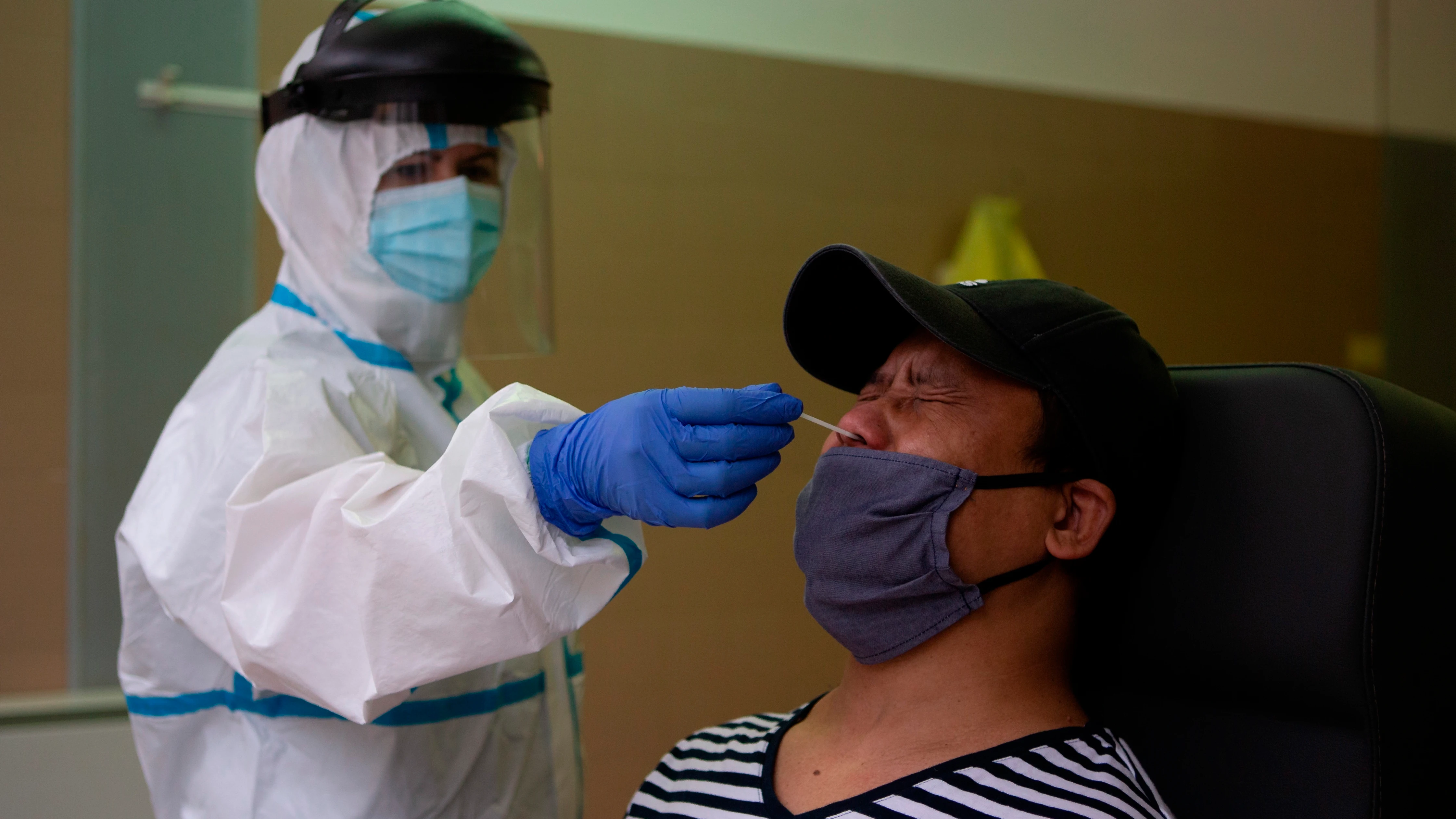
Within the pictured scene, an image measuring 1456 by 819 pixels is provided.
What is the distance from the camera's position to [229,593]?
1.13 m

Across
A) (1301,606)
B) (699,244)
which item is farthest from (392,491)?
(699,244)

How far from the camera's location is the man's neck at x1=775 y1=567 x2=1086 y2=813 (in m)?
1.19

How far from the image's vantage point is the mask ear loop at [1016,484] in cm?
120

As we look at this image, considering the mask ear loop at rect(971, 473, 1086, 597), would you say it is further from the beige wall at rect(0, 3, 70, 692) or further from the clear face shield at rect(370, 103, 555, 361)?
the beige wall at rect(0, 3, 70, 692)

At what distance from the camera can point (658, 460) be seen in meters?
1.05

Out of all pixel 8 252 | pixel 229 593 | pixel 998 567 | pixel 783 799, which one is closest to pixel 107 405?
pixel 8 252

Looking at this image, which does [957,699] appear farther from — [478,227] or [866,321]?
[478,227]

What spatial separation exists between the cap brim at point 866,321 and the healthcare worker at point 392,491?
21 centimetres

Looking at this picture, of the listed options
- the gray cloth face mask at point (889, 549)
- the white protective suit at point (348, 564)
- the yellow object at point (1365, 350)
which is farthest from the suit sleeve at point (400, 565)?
the yellow object at point (1365, 350)

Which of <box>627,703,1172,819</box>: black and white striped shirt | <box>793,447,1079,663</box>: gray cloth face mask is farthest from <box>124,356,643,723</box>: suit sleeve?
<box>627,703,1172,819</box>: black and white striped shirt

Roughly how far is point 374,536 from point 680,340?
1.75 m

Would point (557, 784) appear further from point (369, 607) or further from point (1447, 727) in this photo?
point (1447, 727)

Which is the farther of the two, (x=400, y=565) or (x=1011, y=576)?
(x=1011, y=576)

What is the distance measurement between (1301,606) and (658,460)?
0.68 m
